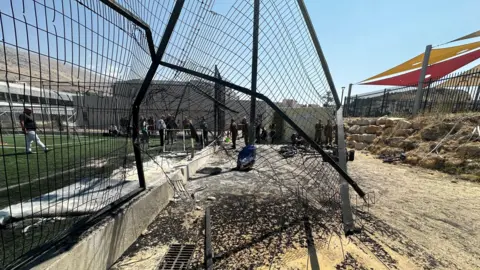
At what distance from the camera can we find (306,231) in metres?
3.07

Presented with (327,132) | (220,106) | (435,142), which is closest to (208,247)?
(220,106)

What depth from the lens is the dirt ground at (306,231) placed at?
2.51 metres

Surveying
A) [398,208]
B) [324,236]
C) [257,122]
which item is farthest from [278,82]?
[398,208]

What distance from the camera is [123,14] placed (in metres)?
2.10

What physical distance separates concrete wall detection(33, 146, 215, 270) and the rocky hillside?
746 cm

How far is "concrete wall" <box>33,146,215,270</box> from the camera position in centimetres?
182

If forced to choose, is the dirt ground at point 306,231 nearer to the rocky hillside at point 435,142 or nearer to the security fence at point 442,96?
the rocky hillside at point 435,142

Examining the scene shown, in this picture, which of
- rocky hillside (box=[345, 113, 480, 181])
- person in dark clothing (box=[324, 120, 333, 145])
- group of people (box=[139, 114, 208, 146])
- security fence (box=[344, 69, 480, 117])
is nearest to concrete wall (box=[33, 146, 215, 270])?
group of people (box=[139, 114, 208, 146])

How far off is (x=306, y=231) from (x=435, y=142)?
7.76m

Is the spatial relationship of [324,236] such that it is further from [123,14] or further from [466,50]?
[466,50]

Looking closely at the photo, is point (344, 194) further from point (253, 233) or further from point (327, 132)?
point (327, 132)

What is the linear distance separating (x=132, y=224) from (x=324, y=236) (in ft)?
7.45

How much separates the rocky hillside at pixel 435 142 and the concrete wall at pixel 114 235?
294 inches

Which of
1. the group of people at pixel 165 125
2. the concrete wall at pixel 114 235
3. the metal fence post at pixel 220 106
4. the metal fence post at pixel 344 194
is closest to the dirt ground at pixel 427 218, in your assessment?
the metal fence post at pixel 344 194
